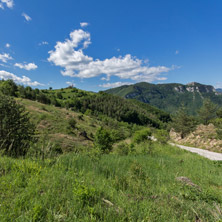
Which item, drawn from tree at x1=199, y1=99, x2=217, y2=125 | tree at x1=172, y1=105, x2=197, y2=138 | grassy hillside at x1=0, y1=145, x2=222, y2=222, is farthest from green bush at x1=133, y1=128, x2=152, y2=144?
tree at x1=199, y1=99, x2=217, y2=125

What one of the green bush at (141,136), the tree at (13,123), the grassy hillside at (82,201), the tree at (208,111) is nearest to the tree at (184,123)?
the tree at (208,111)

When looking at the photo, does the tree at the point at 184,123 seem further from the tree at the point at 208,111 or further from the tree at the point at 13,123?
the tree at the point at 13,123

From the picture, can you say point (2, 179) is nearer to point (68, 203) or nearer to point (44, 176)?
point (44, 176)

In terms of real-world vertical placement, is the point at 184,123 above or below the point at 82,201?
above

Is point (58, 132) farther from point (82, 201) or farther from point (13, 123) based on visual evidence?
point (82, 201)

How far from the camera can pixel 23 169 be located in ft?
10.4

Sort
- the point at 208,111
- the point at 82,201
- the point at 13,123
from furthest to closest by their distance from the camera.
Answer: the point at 208,111 → the point at 13,123 → the point at 82,201

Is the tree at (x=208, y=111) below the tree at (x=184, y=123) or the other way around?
the other way around

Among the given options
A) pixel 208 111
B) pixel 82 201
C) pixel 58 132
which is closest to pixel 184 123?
pixel 208 111

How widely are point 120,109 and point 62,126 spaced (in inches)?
4680

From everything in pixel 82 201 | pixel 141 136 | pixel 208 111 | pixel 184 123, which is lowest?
pixel 141 136

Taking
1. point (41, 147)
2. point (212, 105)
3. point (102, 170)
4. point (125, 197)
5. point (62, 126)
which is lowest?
point (62, 126)

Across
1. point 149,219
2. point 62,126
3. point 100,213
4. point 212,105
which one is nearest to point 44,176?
point 100,213

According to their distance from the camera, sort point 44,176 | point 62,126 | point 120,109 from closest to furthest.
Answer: point 44,176 < point 62,126 < point 120,109
